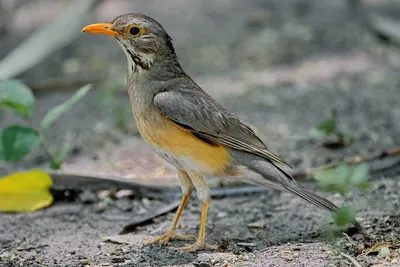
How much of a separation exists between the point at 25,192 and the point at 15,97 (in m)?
0.80

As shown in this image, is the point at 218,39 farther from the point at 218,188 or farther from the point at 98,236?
the point at 98,236

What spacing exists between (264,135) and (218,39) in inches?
147

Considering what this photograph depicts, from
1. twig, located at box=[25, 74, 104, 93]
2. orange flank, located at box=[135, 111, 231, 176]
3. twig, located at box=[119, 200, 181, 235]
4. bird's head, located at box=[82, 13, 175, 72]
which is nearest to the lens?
orange flank, located at box=[135, 111, 231, 176]

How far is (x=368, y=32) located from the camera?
36.1ft

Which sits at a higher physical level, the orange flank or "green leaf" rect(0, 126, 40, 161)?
the orange flank

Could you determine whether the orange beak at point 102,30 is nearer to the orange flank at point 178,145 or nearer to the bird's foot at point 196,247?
the orange flank at point 178,145

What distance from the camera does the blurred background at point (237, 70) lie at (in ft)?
24.6

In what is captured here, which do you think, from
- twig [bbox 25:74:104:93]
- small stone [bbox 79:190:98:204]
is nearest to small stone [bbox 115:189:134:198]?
small stone [bbox 79:190:98:204]

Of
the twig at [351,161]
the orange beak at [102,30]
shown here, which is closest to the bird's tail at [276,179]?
the twig at [351,161]

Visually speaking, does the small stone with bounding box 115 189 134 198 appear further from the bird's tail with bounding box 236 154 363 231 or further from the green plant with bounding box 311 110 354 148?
the green plant with bounding box 311 110 354 148

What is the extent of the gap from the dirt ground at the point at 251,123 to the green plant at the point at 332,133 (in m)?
0.10

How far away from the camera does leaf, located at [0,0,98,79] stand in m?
8.51

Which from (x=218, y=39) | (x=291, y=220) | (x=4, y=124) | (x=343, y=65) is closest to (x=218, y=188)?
(x=291, y=220)

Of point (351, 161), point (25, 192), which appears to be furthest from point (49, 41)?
point (351, 161)
